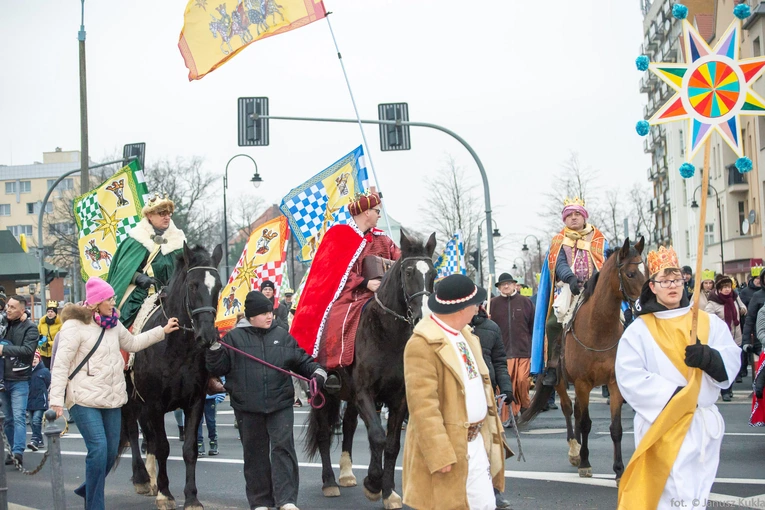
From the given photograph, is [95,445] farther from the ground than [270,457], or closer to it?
farther from the ground

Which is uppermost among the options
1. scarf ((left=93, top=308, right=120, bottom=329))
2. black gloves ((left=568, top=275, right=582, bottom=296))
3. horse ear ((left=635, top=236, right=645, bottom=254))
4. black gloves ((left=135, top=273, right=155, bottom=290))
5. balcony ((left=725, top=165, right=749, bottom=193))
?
balcony ((left=725, top=165, right=749, bottom=193))

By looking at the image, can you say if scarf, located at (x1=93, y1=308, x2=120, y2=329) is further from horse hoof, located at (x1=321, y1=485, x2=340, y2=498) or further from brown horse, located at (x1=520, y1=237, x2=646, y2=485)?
brown horse, located at (x1=520, y1=237, x2=646, y2=485)

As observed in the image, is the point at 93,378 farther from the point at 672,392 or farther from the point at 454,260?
the point at 454,260

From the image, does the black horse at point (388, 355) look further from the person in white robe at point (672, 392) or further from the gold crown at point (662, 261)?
the person in white robe at point (672, 392)

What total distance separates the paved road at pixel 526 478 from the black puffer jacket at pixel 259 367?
1238 millimetres

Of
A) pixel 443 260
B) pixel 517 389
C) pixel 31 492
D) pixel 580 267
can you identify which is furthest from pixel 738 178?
pixel 31 492

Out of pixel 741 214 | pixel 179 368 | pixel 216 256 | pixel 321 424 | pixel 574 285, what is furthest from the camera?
pixel 741 214

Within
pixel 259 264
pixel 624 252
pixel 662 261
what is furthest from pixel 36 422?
pixel 662 261

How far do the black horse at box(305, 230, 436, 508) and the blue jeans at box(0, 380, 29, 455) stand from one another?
559 centimetres

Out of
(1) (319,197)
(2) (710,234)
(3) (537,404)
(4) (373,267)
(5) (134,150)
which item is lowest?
(3) (537,404)

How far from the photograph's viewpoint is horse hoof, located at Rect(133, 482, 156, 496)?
9.36 m

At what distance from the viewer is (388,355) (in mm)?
8422

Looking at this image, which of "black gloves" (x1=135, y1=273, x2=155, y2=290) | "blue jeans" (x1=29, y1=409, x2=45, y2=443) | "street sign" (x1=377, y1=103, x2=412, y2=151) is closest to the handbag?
"black gloves" (x1=135, y1=273, x2=155, y2=290)

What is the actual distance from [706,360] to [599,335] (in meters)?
4.09
